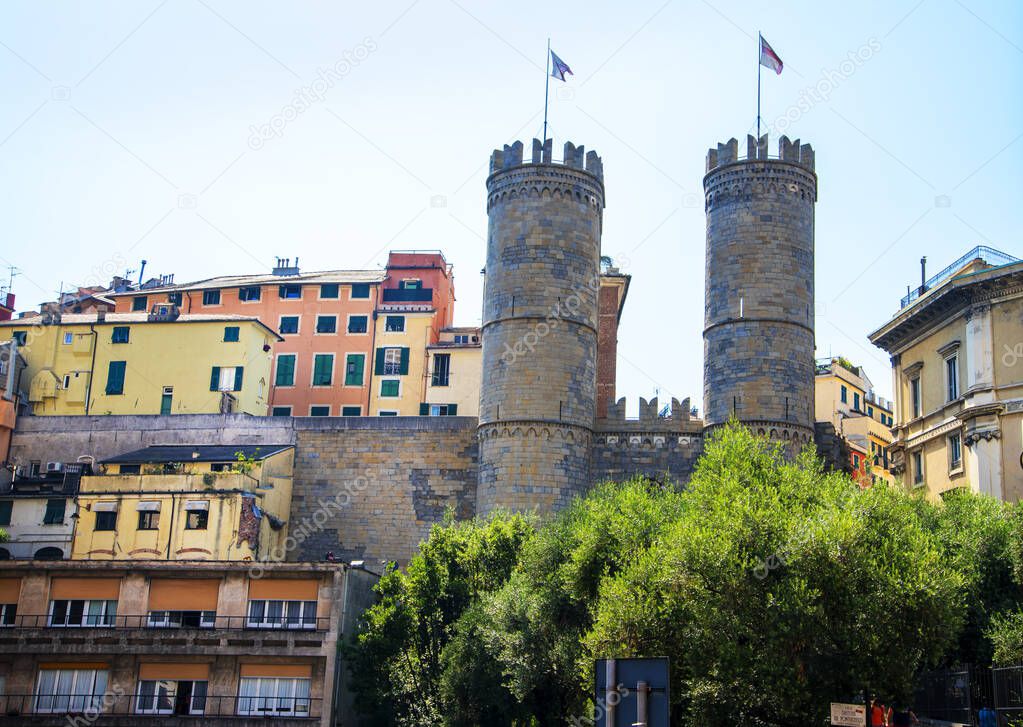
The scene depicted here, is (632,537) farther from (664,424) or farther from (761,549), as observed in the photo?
(664,424)

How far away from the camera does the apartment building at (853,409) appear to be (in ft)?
197

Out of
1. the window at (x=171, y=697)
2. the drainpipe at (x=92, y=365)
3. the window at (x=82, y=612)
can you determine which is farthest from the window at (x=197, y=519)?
the drainpipe at (x=92, y=365)

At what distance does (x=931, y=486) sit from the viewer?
118ft

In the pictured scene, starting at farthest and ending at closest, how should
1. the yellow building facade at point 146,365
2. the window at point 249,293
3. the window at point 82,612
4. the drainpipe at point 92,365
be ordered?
the window at point 249,293, the drainpipe at point 92,365, the yellow building facade at point 146,365, the window at point 82,612

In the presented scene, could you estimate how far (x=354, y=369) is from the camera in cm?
5362

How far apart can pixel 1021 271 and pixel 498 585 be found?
49.8 feet

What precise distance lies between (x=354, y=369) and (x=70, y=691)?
76.5ft

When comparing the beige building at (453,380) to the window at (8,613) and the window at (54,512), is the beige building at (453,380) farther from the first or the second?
the window at (8,613)

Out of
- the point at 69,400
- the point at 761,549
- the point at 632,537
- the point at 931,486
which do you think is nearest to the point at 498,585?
the point at 632,537

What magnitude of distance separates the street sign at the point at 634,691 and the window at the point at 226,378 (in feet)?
127

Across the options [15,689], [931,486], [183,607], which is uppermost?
[931,486]

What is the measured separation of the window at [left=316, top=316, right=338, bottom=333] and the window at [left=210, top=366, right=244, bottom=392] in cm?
700

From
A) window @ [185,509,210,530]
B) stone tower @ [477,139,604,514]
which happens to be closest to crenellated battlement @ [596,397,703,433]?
stone tower @ [477,139,604,514]

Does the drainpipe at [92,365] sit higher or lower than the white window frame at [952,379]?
higher
